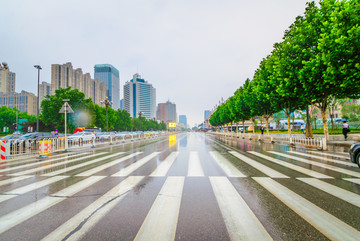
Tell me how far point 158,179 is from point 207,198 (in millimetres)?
1982

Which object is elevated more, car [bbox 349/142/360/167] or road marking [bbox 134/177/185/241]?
car [bbox 349/142/360/167]

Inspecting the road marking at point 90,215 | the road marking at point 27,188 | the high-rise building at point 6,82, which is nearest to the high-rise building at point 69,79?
the high-rise building at point 6,82

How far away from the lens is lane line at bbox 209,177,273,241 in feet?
8.10

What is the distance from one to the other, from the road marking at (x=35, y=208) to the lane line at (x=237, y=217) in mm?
3482

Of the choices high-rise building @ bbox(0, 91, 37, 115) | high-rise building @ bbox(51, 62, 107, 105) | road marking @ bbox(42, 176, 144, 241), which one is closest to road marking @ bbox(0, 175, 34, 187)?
road marking @ bbox(42, 176, 144, 241)

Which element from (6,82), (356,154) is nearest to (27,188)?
(356,154)

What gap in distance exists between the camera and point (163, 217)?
299 cm

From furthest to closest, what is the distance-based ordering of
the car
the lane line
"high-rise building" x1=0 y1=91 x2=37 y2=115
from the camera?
"high-rise building" x1=0 y1=91 x2=37 y2=115 < the car < the lane line

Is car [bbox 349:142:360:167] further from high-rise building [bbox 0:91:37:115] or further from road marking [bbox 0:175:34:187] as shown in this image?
high-rise building [bbox 0:91:37:115]

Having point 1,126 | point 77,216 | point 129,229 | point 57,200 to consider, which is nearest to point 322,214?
point 129,229

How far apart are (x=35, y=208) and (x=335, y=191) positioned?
22.0 ft

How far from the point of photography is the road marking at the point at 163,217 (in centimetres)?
248

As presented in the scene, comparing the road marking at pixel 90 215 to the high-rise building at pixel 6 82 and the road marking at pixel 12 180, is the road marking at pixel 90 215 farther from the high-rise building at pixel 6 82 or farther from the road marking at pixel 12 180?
the high-rise building at pixel 6 82

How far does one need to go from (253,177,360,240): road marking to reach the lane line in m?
0.88
